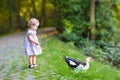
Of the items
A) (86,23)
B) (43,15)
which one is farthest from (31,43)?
(43,15)

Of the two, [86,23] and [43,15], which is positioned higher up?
[43,15]

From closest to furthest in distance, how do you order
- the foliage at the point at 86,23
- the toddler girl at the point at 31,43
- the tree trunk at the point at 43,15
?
1. the toddler girl at the point at 31,43
2. the foliage at the point at 86,23
3. the tree trunk at the point at 43,15

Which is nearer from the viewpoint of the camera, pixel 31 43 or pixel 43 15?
pixel 31 43

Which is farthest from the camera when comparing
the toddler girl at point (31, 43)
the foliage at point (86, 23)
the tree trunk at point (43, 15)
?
the tree trunk at point (43, 15)

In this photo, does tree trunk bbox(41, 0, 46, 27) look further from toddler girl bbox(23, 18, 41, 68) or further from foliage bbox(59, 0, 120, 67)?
toddler girl bbox(23, 18, 41, 68)

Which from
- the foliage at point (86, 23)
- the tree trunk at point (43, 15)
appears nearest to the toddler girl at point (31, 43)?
the foliage at point (86, 23)

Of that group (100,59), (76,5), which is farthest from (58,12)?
(100,59)

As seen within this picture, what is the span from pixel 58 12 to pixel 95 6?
3.64 meters

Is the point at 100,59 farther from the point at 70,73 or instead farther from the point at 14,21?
the point at 14,21

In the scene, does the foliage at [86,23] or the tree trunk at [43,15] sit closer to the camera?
the foliage at [86,23]

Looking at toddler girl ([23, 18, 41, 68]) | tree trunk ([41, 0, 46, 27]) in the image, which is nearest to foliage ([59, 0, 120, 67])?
toddler girl ([23, 18, 41, 68])

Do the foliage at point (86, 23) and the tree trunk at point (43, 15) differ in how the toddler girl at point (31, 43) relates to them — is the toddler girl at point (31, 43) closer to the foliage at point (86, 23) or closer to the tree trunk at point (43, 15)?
the foliage at point (86, 23)

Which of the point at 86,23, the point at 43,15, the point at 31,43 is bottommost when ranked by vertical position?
the point at 31,43

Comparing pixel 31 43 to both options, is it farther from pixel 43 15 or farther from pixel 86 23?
pixel 43 15
